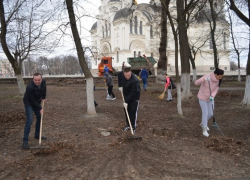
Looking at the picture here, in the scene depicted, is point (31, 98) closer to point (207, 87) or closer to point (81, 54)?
point (81, 54)

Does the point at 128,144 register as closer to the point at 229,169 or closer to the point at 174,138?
the point at 174,138

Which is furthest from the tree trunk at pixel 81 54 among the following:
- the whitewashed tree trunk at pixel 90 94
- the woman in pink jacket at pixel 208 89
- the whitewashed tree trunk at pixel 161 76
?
the whitewashed tree trunk at pixel 161 76

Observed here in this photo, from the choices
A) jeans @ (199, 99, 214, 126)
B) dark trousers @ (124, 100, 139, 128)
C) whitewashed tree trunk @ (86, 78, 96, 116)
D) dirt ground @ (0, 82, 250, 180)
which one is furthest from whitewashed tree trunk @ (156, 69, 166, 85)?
dark trousers @ (124, 100, 139, 128)

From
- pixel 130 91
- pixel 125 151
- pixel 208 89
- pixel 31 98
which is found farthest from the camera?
pixel 130 91

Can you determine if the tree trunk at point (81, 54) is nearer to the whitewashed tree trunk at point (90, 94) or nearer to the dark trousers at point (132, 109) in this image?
the whitewashed tree trunk at point (90, 94)

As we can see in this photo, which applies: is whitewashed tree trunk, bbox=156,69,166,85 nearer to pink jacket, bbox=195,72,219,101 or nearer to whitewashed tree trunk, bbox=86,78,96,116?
whitewashed tree trunk, bbox=86,78,96,116

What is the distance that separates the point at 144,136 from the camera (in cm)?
485

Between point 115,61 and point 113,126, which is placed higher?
point 115,61

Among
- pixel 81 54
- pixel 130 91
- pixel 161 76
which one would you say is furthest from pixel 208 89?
pixel 161 76

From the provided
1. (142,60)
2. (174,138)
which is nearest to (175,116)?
(174,138)

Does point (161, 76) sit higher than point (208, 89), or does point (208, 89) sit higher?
point (161, 76)

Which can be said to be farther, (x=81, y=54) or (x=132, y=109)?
(x=81, y=54)

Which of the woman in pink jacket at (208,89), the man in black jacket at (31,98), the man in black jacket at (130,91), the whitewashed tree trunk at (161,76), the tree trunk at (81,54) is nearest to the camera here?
the man in black jacket at (31,98)

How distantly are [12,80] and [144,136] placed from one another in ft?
76.4
